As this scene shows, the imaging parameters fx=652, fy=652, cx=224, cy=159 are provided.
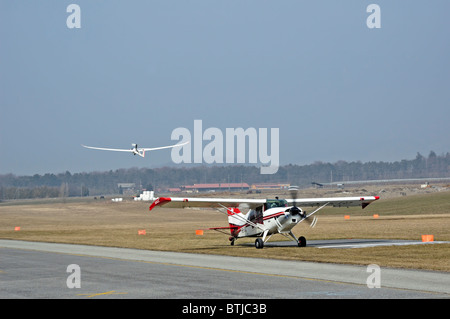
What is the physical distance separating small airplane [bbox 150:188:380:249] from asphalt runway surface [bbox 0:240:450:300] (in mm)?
5347

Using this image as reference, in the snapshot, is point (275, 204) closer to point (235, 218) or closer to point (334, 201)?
point (235, 218)

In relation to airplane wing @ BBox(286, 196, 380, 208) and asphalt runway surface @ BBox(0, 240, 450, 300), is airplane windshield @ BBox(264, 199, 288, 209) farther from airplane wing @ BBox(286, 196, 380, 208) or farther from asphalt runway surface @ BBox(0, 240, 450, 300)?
asphalt runway surface @ BBox(0, 240, 450, 300)

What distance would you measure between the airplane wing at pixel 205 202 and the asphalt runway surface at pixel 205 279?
5033 millimetres

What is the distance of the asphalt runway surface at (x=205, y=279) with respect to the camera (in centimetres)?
1677

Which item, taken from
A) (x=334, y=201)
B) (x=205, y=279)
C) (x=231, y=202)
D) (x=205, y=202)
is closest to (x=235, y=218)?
(x=231, y=202)

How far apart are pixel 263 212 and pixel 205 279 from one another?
15.3 m

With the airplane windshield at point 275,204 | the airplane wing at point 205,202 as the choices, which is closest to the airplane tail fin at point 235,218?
the airplane wing at point 205,202

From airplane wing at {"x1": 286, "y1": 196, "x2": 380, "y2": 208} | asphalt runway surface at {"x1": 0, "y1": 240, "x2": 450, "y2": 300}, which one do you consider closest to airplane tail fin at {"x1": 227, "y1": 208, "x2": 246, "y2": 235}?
airplane wing at {"x1": 286, "y1": 196, "x2": 380, "y2": 208}

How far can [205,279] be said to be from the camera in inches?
808

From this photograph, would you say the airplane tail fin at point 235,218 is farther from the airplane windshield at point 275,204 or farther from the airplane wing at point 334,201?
the airplane wing at point 334,201

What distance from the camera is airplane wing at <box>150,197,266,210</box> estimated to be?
3413cm
